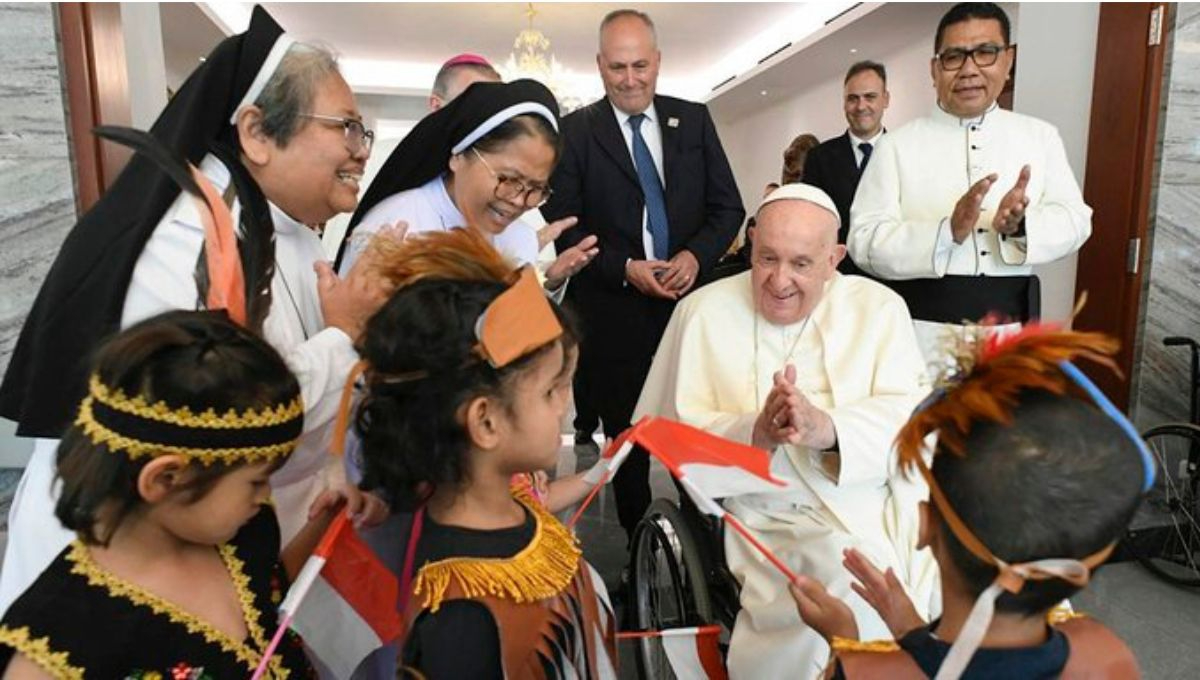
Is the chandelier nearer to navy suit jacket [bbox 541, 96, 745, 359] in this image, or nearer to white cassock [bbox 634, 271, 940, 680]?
navy suit jacket [bbox 541, 96, 745, 359]

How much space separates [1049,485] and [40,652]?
128 centimetres

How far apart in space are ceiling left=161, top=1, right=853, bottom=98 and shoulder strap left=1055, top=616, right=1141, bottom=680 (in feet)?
28.0

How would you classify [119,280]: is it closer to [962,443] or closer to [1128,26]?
[962,443]

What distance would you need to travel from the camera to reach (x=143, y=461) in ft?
3.26

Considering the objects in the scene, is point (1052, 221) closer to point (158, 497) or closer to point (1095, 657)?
point (1095, 657)

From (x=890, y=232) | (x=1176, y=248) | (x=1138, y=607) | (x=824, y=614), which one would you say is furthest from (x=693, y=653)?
(x=1176, y=248)

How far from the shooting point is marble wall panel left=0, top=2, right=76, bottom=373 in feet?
9.91

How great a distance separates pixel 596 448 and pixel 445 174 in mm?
3093

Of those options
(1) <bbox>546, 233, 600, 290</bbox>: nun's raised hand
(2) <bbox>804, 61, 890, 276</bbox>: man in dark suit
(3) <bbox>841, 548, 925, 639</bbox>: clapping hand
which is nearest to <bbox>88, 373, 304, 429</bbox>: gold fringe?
(3) <bbox>841, 548, 925, 639</bbox>: clapping hand

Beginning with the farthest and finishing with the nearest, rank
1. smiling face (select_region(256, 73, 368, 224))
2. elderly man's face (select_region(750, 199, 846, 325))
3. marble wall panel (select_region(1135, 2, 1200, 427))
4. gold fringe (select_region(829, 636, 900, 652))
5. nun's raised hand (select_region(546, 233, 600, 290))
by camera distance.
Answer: marble wall panel (select_region(1135, 2, 1200, 427)) < nun's raised hand (select_region(546, 233, 600, 290)) < elderly man's face (select_region(750, 199, 846, 325)) < smiling face (select_region(256, 73, 368, 224)) < gold fringe (select_region(829, 636, 900, 652))

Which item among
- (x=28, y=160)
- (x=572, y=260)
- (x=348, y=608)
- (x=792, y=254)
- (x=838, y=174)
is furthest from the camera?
(x=838, y=174)

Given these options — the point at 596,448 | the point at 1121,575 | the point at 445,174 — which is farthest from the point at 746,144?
the point at 445,174

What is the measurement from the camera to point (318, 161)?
1.55m

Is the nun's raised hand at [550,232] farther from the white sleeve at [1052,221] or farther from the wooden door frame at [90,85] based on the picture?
the wooden door frame at [90,85]
